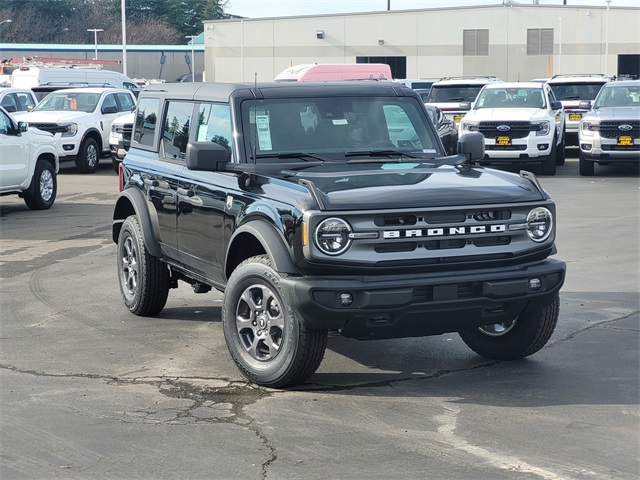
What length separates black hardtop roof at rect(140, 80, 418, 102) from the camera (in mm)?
7695

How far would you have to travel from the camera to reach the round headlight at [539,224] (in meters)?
6.66

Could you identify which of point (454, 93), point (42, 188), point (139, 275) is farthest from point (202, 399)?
point (454, 93)

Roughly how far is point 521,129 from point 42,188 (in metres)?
9.84

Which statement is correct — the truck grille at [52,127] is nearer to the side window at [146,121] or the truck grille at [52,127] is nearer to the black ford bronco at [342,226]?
the side window at [146,121]

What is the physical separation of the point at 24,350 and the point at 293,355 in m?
2.42

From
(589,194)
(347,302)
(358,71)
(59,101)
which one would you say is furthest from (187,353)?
(358,71)

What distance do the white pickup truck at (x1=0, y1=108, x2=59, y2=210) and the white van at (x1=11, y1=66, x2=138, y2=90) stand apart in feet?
52.5

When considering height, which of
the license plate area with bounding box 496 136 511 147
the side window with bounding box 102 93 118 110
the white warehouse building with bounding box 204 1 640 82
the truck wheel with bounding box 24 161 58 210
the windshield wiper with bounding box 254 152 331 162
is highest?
the white warehouse building with bounding box 204 1 640 82

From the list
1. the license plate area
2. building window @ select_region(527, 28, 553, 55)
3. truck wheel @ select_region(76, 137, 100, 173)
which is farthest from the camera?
building window @ select_region(527, 28, 553, 55)

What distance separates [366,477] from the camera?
5.07m

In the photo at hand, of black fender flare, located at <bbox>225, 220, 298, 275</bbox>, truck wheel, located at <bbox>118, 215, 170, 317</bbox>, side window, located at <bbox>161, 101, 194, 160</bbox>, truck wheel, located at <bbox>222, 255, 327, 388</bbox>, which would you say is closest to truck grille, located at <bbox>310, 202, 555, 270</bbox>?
black fender flare, located at <bbox>225, 220, 298, 275</bbox>

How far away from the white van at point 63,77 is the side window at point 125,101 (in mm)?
6907

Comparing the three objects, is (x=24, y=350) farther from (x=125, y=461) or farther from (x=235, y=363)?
(x=125, y=461)

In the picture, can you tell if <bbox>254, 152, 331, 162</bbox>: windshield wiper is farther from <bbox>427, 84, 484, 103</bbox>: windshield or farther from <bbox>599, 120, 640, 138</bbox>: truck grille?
<bbox>427, 84, 484, 103</bbox>: windshield
